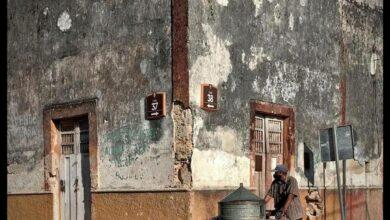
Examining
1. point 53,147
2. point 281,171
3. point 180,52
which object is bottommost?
point 281,171

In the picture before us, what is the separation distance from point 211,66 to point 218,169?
5.45 ft

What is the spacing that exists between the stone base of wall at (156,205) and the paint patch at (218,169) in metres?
0.16

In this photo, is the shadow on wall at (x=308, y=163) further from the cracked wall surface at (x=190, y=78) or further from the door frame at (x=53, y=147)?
the door frame at (x=53, y=147)

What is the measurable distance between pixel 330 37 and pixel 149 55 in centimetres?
471

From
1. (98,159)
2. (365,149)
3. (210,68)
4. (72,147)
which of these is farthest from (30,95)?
(365,149)

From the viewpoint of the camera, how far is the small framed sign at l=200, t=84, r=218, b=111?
10.7 metres

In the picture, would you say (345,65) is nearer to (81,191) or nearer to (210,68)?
(210,68)

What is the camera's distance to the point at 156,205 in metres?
10.7

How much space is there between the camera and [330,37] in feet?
46.4

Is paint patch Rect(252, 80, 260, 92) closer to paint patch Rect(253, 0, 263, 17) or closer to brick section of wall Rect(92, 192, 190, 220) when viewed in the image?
paint patch Rect(253, 0, 263, 17)

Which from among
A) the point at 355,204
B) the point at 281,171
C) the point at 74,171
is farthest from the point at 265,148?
the point at 74,171

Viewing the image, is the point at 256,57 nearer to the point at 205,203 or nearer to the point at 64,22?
the point at 205,203

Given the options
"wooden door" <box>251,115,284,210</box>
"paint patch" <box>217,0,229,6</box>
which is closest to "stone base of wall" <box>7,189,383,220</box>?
"wooden door" <box>251,115,284,210</box>

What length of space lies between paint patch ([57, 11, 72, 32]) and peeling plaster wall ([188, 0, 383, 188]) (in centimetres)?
316
